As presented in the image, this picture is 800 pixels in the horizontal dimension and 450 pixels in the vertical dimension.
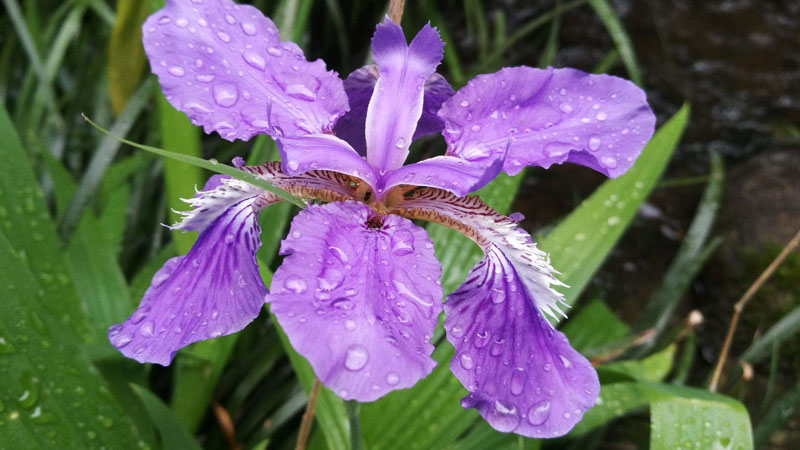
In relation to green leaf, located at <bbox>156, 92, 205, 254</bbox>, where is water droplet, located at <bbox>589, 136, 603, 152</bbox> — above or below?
above

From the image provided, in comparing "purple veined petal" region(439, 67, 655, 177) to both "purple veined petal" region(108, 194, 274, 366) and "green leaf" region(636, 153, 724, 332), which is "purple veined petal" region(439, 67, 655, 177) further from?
"green leaf" region(636, 153, 724, 332)

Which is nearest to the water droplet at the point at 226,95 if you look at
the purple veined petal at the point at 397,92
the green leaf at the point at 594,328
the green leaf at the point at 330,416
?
the purple veined petal at the point at 397,92

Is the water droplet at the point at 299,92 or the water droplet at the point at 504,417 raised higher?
the water droplet at the point at 299,92

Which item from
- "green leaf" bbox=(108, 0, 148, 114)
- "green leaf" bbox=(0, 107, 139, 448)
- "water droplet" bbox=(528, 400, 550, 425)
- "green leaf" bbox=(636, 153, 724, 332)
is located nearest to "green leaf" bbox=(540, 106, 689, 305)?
"green leaf" bbox=(636, 153, 724, 332)

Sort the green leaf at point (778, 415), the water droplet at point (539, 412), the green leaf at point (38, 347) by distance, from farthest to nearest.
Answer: the green leaf at point (778, 415), the green leaf at point (38, 347), the water droplet at point (539, 412)

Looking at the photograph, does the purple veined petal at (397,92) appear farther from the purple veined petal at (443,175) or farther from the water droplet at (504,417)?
the water droplet at (504,417)

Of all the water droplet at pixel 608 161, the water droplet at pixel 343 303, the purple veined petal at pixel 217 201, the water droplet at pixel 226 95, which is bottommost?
the purple veined petal at pixel 217 201

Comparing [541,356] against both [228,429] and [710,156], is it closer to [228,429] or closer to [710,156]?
[228,429]
